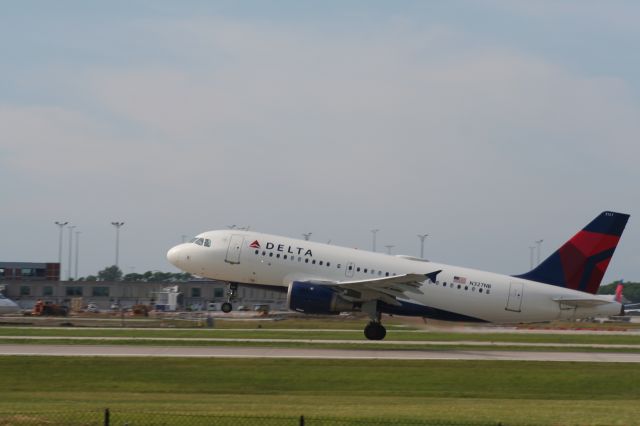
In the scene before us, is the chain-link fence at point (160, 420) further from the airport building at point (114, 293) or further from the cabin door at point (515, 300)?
the airport building at point (114, 293)

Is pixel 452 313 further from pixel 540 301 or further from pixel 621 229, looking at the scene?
pixel 621 229

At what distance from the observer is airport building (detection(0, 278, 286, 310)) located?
408 feet

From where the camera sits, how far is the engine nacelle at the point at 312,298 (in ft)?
143

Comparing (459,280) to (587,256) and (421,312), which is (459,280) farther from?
(587,256)

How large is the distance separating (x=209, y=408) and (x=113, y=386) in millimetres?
6982

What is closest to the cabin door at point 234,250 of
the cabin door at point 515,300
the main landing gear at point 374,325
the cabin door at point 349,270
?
the cabin door at point 349,270

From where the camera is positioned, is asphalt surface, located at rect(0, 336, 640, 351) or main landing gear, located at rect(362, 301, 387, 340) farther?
main landing gear, located at rect(362, 301, 387, 340)

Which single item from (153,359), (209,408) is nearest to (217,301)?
(153,359)

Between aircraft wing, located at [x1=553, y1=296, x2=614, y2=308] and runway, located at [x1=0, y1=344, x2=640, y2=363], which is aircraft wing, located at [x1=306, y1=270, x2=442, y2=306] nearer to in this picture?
runway, located at [x1=0, y1=344, x2=640, y2=363]

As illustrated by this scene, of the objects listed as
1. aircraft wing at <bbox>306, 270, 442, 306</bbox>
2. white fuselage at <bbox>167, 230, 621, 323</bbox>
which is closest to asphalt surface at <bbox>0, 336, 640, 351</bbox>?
white fuselage at <bbox>167, 230, 621, 323</bbox>

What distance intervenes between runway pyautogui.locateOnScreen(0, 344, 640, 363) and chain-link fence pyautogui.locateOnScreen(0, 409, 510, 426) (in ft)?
50.2

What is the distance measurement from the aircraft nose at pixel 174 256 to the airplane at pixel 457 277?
3.83 m

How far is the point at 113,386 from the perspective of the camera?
29328 millimetres

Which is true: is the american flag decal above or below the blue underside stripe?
above
